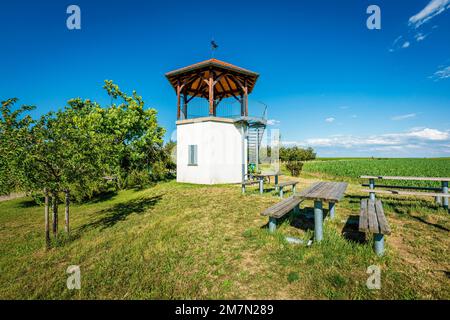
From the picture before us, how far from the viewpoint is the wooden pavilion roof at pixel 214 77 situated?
47.0 feet

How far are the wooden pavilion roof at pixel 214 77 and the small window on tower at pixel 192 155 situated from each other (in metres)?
4.76

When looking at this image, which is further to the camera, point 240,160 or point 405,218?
point 240,160

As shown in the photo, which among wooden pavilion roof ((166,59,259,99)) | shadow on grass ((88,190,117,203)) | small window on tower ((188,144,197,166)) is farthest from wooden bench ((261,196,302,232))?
shadow on grass ((88,190,117,203))

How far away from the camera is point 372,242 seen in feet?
13.7

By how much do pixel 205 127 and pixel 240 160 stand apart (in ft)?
12.2

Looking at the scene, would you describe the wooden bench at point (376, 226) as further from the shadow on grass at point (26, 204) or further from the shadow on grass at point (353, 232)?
the shadow on grass at point (26, 204)

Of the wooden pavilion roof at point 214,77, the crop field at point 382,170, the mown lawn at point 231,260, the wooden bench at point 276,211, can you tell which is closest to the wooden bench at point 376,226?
the mown lawn at point 231,260

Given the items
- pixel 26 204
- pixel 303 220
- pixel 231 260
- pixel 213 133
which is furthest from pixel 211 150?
pixel 26 204

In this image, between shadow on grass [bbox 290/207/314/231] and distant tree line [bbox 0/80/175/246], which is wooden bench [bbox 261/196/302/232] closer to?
shadow on grass [bbox 290/207/314/231]

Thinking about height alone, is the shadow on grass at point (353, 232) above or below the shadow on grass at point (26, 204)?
above

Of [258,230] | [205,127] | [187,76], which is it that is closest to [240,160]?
[205,127]

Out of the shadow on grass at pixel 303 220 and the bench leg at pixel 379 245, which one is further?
the shadow on grass at pixel 303 220
